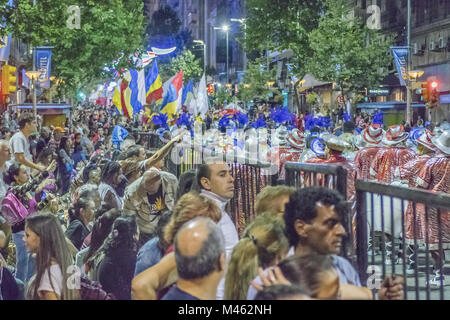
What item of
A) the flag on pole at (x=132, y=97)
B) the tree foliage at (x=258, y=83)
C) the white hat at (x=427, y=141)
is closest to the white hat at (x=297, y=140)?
the white hat at (x=427, y=141)

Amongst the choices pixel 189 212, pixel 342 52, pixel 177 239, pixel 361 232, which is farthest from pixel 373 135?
pixel 342 52

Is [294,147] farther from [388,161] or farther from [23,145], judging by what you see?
[23,145]

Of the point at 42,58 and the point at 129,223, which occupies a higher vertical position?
the point at 42,58

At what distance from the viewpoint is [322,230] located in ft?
10.9

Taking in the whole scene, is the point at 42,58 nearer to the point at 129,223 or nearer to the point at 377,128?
the point at 377,128

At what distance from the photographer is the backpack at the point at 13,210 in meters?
6.66

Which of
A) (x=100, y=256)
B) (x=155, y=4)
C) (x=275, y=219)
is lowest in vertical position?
(x=100, y=256)

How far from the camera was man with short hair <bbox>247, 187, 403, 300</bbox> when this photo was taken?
3.30 m

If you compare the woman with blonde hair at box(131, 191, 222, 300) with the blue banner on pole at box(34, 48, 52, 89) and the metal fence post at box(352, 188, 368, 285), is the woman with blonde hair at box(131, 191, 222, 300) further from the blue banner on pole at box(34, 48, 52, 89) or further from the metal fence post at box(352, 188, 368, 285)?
the blue banner on pole at box(34, 48, 52, 89)

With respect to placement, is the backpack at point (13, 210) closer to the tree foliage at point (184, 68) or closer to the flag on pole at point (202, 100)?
the flag on pole at point (202, 100)

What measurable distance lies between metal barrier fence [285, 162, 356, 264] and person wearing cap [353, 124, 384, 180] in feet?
20.5

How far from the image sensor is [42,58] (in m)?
28.3
